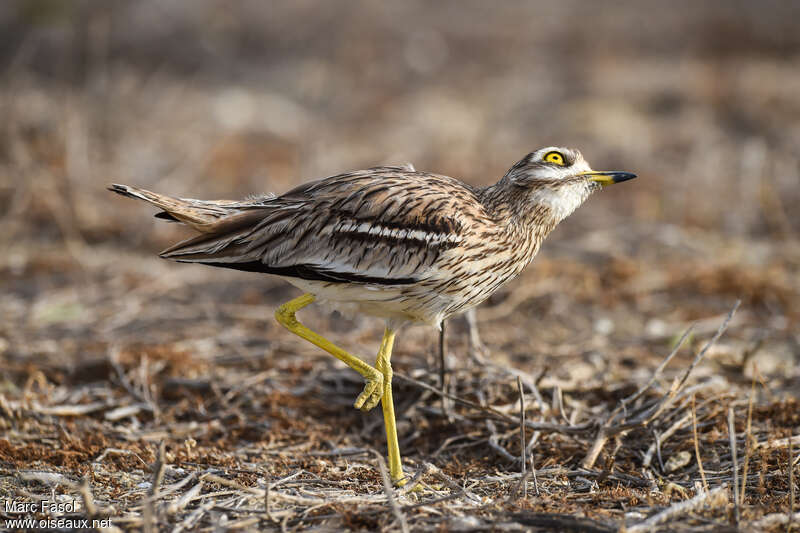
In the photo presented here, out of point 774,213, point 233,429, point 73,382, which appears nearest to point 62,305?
point 73,382

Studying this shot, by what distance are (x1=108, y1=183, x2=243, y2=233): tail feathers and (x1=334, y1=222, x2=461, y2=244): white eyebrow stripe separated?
→ 551 mm

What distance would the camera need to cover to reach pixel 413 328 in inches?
220

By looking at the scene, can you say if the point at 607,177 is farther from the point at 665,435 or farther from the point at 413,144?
the point at 413,144

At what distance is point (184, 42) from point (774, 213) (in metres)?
8.26

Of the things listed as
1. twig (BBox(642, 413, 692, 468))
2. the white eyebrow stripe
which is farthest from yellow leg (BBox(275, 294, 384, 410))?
twig (BBox(642, 413, 692, 468))

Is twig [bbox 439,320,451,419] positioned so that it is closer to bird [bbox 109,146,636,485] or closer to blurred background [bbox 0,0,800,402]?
bird [bbox 109,146,636,485]

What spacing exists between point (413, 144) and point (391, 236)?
19.4 feet

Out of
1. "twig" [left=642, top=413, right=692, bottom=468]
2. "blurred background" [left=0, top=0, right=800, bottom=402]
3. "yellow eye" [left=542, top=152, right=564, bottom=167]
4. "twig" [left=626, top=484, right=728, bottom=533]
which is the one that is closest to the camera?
"twig" [left=626, top=484, right=728, bottom=533]

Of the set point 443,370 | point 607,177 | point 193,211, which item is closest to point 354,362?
point 443,370

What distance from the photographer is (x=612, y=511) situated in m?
3.01

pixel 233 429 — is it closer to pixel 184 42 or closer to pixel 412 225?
pixel 412 225

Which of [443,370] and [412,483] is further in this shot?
[443,370]

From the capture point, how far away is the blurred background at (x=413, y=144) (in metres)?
5.56

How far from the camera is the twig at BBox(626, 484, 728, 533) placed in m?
2.78
